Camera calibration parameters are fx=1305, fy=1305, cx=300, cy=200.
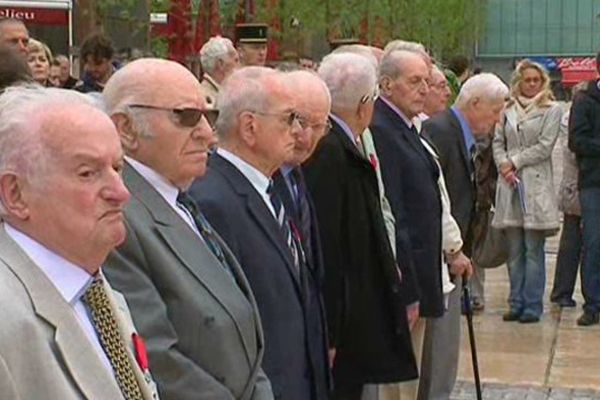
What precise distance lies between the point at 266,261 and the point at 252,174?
339 mm

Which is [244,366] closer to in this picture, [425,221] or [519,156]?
[425,221]

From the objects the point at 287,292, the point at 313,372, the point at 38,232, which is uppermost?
the point at 38,232

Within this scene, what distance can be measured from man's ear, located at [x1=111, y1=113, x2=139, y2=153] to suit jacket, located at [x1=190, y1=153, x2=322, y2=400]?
600 millimetres

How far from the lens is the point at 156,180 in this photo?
3.90 meters

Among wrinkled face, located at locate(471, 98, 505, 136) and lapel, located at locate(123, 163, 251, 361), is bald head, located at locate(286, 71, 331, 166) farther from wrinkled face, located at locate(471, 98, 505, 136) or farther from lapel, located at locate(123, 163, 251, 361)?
wrinkled face, located at locate(471, 98, 505, 136)

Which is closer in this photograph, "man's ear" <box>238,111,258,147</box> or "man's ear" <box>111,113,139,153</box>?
"man's ear" <box>111,113,139,153</box>

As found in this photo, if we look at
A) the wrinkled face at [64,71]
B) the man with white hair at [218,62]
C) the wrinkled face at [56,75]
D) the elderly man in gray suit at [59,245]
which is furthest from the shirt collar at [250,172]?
the wrinkled face at [64,71]

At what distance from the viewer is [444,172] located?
7969 millimetres

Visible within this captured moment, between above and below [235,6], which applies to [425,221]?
below

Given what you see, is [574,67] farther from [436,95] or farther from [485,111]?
[436,95]

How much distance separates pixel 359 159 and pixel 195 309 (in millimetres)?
2222

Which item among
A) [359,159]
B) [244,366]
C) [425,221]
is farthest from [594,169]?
[244,366]

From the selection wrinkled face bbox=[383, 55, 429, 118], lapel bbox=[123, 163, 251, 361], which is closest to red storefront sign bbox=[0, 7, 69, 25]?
wrinkled face bbox=[383, 55, 429, 118]

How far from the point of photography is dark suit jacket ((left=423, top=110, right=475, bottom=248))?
26.2 ft
